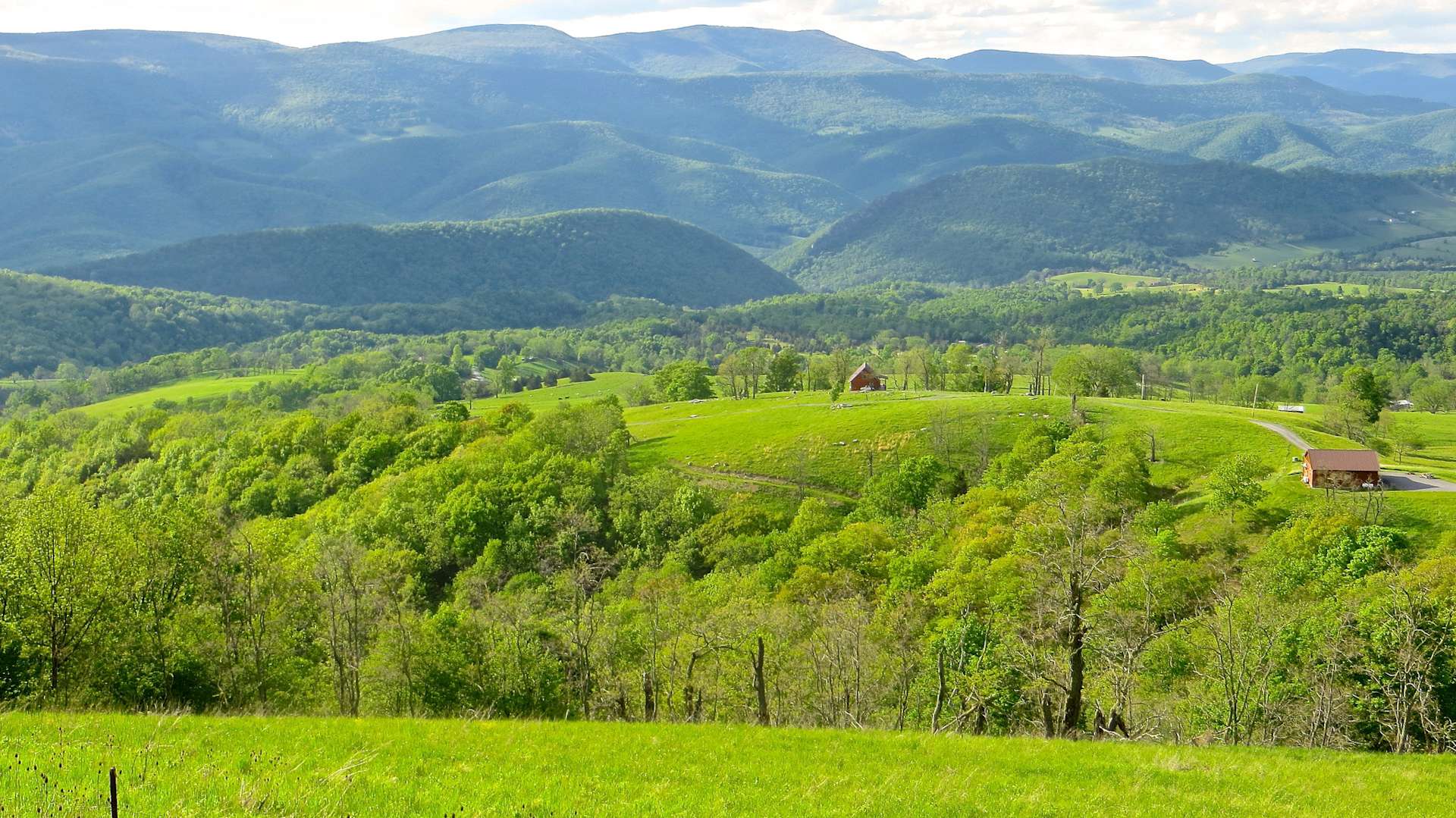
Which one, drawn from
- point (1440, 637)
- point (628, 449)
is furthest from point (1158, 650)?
point (628, 449)

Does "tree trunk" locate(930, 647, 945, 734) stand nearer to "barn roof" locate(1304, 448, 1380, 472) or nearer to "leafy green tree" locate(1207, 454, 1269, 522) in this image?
"leafy green tree" locate(1207, 454, 1269, 522)

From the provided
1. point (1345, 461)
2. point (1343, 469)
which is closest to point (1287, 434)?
point (1345, 461)

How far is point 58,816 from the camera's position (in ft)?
52.4

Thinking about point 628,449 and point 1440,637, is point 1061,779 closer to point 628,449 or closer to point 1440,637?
point 1440,637

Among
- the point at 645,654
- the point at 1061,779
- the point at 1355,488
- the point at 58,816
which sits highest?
the point at 58,816

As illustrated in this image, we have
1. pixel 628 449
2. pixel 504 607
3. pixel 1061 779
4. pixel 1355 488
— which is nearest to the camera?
pixel 1061 779

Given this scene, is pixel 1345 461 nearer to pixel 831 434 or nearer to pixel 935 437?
pixel 935 437

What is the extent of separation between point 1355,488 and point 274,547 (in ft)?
257

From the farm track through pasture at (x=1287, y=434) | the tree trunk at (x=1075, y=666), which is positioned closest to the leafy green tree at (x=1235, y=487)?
the farm track through pasture at (x=1287, y=434)

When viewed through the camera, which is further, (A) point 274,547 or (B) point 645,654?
(A) point 274,547

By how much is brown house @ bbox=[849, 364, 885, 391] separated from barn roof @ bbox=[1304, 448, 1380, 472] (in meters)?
84.8

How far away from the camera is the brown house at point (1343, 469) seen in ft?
252

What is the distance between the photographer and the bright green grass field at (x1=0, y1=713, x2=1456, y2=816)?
1836cm

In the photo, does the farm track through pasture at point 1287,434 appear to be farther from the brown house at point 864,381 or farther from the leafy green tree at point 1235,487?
the brown house at point 864,381
